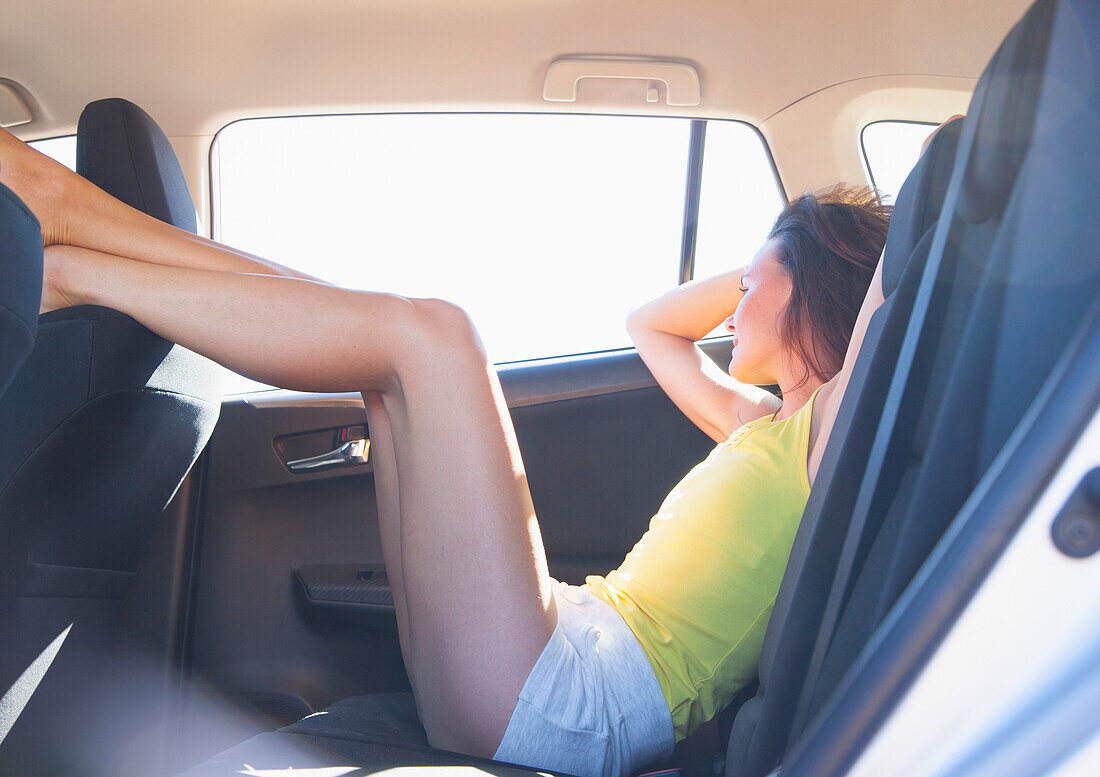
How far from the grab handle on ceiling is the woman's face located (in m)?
0.56

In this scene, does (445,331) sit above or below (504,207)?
below

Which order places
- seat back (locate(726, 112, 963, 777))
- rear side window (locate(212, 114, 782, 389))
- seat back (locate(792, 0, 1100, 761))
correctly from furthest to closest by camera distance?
rear side window (locate(212, 114, 782, 389)) → seat back (locate(726, 112, 963, 777)) → seat back (locate(792, 0, 1100, 761))

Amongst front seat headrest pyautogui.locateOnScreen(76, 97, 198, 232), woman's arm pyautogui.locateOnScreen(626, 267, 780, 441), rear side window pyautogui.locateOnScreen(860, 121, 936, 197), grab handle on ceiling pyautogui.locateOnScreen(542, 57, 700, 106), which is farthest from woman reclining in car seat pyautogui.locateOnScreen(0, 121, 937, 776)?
rear side window pyautogui.locateOnScreen(860, 121, 936, 197)

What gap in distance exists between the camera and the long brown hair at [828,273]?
1.28 m

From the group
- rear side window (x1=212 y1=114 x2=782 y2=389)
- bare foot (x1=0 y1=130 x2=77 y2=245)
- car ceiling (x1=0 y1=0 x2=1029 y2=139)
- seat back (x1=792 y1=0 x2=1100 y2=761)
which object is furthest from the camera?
rear side window (x1=212 y1=114 x2=782 y2=389)

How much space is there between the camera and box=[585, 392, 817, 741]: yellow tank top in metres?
1.02

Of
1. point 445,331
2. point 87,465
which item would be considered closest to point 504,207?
point 445,331

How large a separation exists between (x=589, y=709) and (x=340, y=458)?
3.05 ft

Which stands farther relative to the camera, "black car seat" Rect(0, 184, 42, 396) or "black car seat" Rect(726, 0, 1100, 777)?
"black car seat" Rect(0, 184, 42, 396)

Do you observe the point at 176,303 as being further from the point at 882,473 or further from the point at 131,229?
the point at 882,473

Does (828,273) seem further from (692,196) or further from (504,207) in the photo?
(504,207)

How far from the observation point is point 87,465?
3.42ft

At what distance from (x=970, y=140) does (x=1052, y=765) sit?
399 mm

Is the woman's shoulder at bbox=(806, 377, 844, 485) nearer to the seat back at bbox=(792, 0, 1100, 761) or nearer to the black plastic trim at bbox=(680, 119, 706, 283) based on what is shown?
the seat back at bbox=(792, 0, 1100, 761)
